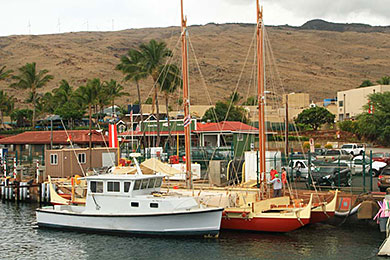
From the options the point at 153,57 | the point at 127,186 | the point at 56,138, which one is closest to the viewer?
the point at 127,186

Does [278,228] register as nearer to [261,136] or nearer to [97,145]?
[261,136]

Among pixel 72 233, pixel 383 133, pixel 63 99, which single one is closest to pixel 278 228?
pixel 72 233

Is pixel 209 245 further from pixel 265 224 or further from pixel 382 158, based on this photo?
pixel 382 158

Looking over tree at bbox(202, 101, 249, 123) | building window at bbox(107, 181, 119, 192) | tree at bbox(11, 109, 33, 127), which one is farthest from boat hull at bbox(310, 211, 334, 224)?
tree at bbox(11, 109, 33, 127)

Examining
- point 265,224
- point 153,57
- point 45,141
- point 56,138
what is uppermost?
point 153,57

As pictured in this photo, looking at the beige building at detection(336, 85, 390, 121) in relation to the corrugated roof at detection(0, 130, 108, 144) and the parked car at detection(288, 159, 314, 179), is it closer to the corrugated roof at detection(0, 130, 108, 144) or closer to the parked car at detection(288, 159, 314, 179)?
the corrugated roof at detection(0, 130, 108, 144)

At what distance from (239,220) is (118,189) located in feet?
22.7

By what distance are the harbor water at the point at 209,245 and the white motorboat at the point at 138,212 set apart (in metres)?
0.60

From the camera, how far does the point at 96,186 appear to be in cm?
2808

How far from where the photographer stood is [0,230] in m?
30.3

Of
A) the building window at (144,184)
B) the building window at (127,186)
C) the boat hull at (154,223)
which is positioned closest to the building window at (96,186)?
the boat hull at (154,223)

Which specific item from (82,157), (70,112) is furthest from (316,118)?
(82,157)

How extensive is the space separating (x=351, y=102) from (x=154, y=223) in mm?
83124

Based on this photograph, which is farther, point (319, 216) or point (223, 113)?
point (223, 113)
